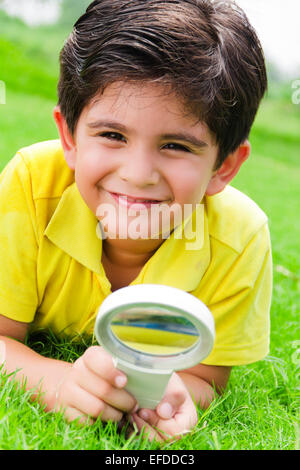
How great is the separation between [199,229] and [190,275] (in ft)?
0.50

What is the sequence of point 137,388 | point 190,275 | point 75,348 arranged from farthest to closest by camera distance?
point 75,348, point 190,275, point 137,388

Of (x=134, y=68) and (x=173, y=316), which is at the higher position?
(x=134, y=68)

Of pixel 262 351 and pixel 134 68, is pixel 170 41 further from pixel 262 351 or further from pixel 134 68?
pixel 262 351

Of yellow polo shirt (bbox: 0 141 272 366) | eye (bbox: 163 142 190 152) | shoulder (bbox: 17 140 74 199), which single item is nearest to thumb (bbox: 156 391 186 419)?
yellow polo shirt (bbox: 0 141 272 366)

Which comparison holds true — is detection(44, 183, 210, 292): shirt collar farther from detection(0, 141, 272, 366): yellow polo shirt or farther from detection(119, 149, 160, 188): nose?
detection(119, 149, 160, 188): nose

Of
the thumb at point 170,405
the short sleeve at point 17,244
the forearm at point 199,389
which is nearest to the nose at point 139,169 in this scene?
the short sleeve at point 17,244

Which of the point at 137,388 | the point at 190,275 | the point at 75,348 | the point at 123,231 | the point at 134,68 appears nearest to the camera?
the point at 137,388

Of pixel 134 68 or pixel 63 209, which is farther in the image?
pixel 63 209

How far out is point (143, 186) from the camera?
1.64m

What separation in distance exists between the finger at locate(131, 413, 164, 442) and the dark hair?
77 cm

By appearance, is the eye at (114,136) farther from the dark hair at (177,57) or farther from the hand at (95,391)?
the hand at (95,391)

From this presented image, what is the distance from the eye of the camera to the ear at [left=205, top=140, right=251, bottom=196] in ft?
6.39

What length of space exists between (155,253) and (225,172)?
0.33 m
